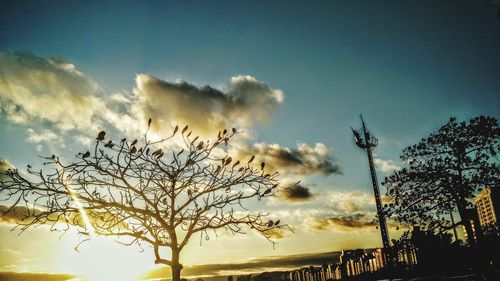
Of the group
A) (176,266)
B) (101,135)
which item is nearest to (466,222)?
(176,266)

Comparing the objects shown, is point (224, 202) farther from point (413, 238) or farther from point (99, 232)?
point (413, 238)

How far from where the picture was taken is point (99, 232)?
27.1ft

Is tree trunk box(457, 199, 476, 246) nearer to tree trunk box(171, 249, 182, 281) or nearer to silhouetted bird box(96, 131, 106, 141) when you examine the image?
tree trunk box(171, 249, 182, 281)

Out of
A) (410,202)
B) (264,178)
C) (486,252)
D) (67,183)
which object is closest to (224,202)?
(264,178)

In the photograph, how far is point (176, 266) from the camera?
9008 millimetres

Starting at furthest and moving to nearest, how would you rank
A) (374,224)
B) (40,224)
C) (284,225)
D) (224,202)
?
(374,224)
(224,202)
(284,225)
(40,224)

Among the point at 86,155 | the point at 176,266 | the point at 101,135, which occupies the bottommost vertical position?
the point at 176,266

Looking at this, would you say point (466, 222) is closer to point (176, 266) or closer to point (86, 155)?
point (176, 266)

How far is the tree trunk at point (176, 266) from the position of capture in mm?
8930

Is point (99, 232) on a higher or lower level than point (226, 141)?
lower

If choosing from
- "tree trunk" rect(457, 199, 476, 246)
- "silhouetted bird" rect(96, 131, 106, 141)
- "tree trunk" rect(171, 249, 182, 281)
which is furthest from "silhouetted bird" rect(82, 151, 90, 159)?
"tree trunk" rect(457, 199, 476, 246)

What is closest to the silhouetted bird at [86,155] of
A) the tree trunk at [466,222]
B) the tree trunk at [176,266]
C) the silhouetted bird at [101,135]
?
the silhouetted bird at [101,135]

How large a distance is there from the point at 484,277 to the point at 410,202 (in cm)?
945

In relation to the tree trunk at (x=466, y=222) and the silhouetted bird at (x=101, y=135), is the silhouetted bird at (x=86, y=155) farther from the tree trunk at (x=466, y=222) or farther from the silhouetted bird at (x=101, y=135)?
the tree trunk at (x=466, y=222)
